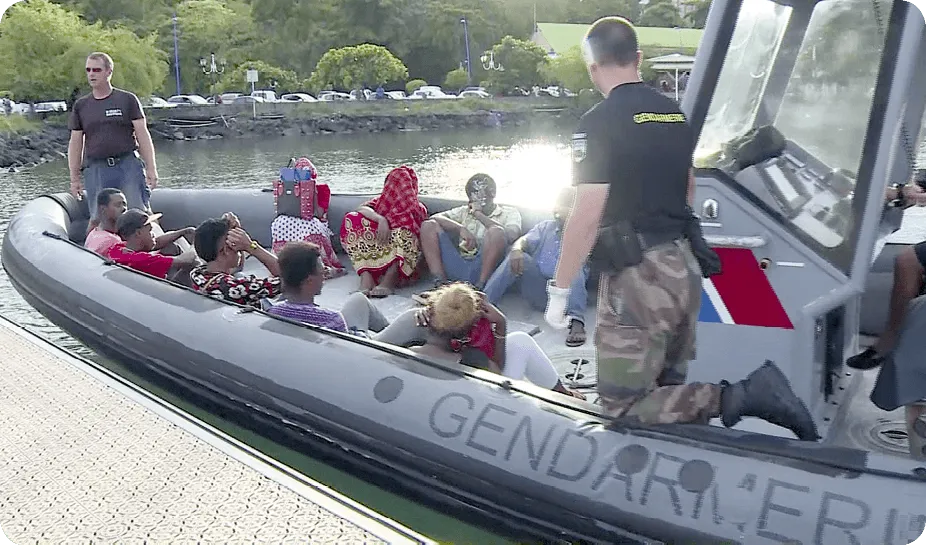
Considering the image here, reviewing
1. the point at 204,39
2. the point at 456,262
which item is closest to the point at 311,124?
the point at 204,39

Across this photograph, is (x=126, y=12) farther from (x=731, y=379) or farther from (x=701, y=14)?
(x=731, y=379)

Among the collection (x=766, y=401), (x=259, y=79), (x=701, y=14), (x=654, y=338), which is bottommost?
(x=259, y=79)

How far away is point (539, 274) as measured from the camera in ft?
15.5

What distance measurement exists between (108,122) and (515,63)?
1510 inches

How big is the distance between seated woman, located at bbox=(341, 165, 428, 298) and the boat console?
2631 millimetres

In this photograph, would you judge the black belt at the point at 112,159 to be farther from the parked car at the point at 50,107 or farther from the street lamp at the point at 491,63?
the street lamp at the point at 491,63

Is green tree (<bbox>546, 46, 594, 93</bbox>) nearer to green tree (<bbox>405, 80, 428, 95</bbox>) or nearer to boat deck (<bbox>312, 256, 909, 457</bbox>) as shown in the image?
green tree (<bbox>405, 80, 428, 95</bbox>)

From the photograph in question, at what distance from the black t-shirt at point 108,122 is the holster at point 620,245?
4286mm

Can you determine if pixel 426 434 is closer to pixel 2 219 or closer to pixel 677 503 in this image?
pixel 677 503

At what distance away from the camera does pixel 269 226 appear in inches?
263

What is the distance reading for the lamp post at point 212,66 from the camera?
42266 millimetres

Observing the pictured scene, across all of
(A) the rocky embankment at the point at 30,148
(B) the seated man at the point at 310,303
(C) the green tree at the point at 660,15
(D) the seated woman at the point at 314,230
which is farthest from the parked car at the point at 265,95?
(B) the seated man at the point at 310,303

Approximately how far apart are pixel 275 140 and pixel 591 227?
97.9 ft

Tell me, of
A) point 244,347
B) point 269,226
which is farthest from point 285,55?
point 244,347
